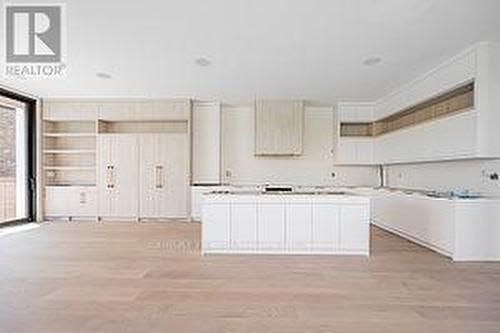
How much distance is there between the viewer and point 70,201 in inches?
318

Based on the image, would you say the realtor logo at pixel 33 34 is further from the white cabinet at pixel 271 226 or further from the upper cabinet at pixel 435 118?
the upper cabinet at pixel 435 118

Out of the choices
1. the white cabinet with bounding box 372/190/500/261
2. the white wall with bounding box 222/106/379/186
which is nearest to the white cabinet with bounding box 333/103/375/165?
the white wall with bounding box 222/106/379/186

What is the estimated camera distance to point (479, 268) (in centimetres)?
429

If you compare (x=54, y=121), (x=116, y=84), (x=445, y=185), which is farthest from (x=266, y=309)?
(x=54, y=121)

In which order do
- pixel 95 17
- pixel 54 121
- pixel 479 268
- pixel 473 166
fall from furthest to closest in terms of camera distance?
1. pixel 54 121
2. pixel 473 166
3. pixel 95 17
4. pixel 479 268

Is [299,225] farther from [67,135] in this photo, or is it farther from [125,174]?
[67,135]

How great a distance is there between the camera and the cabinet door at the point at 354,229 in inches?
198

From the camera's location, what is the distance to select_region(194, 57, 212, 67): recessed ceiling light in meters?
5.98

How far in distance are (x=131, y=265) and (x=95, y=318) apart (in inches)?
63.8

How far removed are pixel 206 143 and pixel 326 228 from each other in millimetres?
4022

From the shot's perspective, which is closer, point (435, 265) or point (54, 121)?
point (435, 265)

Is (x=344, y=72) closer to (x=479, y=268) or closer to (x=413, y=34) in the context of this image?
(x=413, y=34)

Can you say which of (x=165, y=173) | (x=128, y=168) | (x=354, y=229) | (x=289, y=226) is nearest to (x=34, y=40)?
(x=128, y=168)

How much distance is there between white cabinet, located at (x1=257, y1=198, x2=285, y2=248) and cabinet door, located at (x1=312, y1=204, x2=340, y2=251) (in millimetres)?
453
